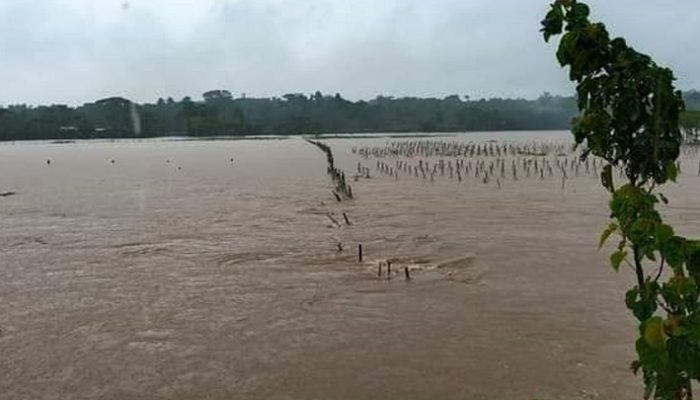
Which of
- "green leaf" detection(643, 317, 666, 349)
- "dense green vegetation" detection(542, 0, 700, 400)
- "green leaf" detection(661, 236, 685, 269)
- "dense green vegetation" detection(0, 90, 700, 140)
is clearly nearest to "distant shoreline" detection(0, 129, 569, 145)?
"dense green vegetation" detection(0, 90, 700, 140)

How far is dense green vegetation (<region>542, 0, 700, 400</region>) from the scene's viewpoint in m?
2.00

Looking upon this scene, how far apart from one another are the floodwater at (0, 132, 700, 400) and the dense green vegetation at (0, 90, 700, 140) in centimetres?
7886

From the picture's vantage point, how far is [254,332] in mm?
6508

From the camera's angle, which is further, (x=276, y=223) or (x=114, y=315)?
(x=276, y=223)

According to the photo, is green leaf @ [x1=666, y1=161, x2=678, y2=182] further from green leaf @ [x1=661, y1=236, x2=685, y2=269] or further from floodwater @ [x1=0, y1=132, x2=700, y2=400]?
floodwater @ [x1=0, y1=132, x2=700, y2=400]

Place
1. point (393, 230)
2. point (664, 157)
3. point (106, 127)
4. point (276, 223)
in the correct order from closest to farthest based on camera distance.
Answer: point (664, 157) < point (393, 230) < point (276, 223) < point (106, 127)

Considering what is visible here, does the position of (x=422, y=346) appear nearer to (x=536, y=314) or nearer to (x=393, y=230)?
(x=536, y=314)

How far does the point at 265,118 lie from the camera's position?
10356 cm

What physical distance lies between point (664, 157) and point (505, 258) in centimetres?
743

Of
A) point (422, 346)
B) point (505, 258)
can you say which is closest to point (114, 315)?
point (422, 346)

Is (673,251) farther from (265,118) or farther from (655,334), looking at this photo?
(265,118)

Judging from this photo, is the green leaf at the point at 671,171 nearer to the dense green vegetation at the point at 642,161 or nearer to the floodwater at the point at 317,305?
the dense green vegetation at the point at 642,161

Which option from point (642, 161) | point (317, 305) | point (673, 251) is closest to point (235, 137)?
point (317, 305)

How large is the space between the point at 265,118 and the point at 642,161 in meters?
103
